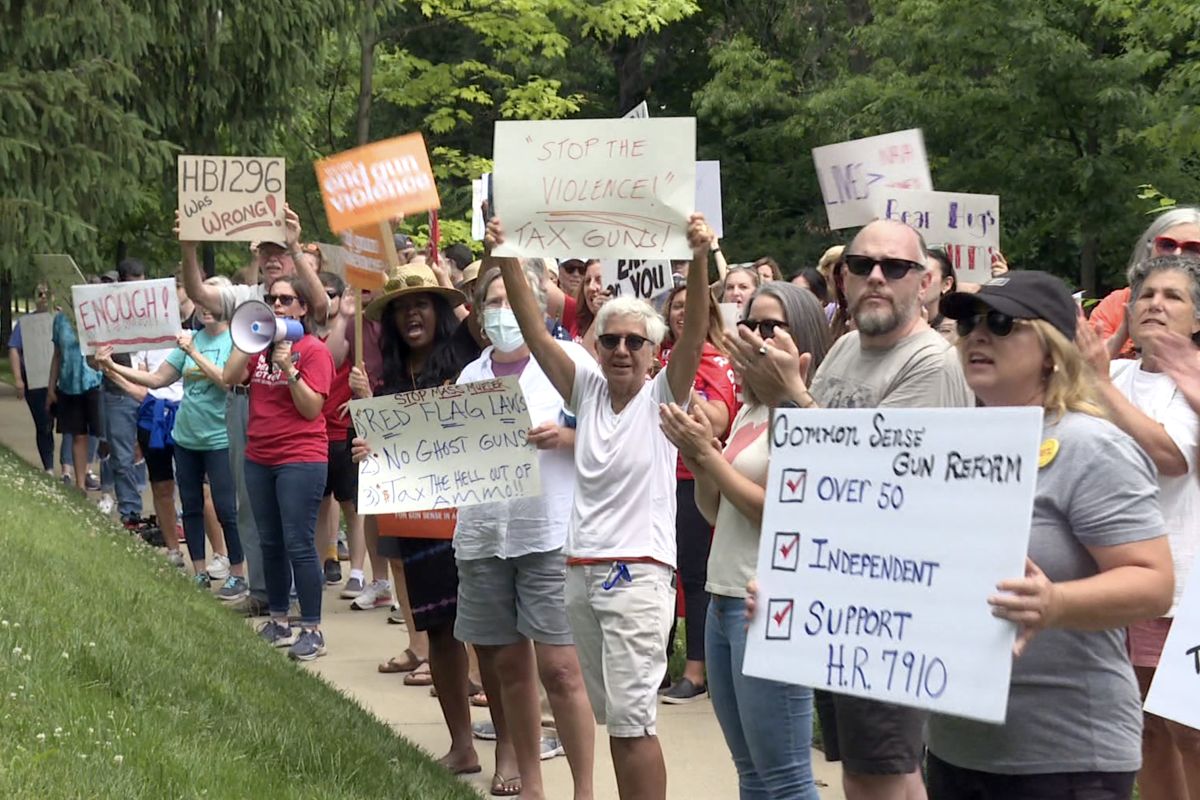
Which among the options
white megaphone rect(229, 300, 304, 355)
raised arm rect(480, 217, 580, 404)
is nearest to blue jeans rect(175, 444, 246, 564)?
white megaphone rect(229, 300, 304, 355)

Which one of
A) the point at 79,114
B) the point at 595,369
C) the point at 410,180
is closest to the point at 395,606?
the point at 410,180

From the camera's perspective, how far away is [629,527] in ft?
17.1

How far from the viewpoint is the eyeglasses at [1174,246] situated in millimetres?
5211

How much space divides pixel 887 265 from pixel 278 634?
228 inches

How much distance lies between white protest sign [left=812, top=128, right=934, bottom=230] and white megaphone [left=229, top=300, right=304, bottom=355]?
299 centimetres

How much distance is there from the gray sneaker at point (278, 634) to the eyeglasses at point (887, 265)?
18.2 ft

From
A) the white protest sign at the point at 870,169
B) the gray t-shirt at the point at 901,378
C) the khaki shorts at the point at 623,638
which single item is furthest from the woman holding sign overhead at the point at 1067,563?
the white protest sign at the point at 870,169

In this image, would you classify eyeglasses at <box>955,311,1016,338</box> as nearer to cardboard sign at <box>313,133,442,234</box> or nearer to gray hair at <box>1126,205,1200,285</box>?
gray hair at <box>1126,205,1200,285</box>

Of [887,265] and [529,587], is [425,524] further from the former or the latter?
[887,265]

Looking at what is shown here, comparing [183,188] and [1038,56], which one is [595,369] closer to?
[183,188]

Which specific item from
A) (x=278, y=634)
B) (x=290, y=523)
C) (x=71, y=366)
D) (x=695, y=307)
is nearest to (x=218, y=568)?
(x=278, y=634)

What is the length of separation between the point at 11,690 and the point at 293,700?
181 centimetres

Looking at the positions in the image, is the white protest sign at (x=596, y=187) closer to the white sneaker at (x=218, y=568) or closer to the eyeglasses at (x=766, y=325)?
the eyeglasses at (x=766, y=325)

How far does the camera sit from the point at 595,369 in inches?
219
